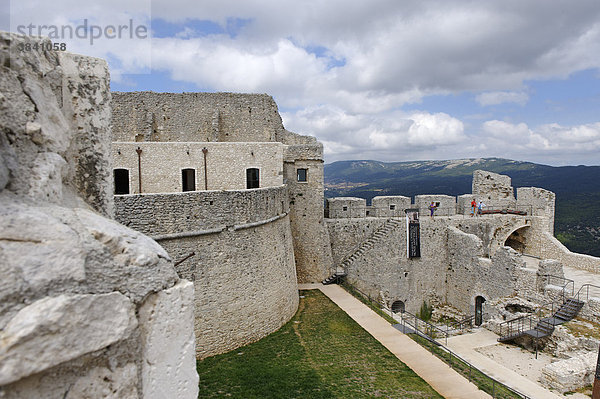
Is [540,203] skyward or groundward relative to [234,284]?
skyward

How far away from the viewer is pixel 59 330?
1988 millimetres

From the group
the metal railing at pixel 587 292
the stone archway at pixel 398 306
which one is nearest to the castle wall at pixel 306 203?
the stone archway at pixel 398 306

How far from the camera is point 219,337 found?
11992 millimetres

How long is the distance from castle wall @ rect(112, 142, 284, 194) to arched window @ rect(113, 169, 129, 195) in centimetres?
27

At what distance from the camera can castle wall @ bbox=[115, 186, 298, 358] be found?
11.0m

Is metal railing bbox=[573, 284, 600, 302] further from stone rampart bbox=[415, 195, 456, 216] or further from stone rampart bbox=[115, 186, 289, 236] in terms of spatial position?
stone rampart bbox=[115, 186, 289, 236]

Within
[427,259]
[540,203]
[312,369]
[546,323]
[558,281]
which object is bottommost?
[312,369]

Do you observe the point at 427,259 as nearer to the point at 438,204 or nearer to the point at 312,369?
the point at 438,204

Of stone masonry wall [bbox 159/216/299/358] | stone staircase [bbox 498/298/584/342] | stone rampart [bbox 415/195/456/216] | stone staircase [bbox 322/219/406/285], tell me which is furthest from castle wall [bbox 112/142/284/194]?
stone staircase [bbox 498/298/584/342]

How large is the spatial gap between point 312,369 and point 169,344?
31.5 ft

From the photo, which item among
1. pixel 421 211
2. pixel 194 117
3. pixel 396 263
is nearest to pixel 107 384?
pixel 396 263

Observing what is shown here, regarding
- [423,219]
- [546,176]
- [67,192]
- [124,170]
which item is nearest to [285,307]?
[124,170]

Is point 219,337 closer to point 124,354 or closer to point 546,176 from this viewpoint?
point 124,354

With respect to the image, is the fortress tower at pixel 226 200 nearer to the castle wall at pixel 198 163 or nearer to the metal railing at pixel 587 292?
the castle wall at pixel 198 163
